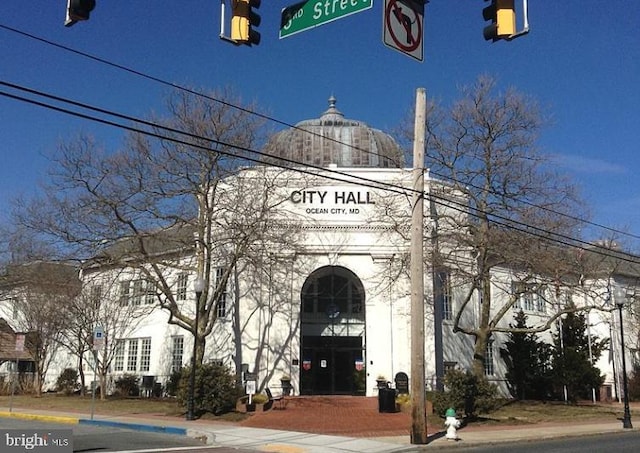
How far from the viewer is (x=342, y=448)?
54.3 ft

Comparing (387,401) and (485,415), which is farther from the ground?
(387,401)

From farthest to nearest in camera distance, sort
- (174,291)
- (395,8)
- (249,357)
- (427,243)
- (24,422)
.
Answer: (174,291)
(249,357)
(427,243)
(24,422)
(395,8)

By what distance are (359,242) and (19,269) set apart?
18.5m

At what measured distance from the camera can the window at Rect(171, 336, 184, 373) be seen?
37938 mm

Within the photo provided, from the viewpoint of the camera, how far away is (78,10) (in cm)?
891

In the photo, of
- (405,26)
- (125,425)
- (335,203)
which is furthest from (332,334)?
(405,26)

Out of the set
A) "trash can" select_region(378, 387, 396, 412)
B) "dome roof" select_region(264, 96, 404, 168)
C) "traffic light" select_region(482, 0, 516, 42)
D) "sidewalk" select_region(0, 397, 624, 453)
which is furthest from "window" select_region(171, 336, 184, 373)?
"traffic light" select_region(482, 0, 516, 42)

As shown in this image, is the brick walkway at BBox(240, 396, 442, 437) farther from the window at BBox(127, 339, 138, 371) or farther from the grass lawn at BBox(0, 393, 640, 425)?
the window at BBox(127, 339, 138, 371)

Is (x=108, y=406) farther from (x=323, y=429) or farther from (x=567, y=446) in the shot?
(x=567, y=446)

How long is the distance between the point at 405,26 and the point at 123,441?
13309 mm

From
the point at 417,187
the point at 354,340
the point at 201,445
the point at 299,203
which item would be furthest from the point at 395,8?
the point at 354,340

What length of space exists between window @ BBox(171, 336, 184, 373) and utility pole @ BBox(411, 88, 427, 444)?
23042 mm

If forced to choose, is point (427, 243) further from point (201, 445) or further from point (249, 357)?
point (201, 445)

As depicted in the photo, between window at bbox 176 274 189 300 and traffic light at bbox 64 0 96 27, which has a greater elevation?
traffic light at bbox 64 0 96 27
